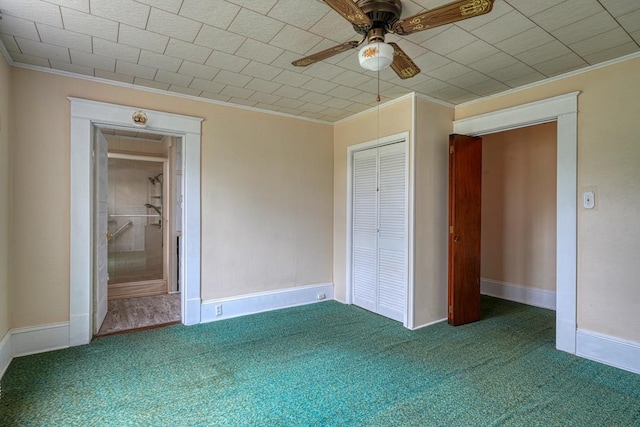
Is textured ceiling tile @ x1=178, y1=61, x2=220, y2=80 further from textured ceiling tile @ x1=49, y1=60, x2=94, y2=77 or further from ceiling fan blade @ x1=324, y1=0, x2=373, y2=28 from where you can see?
ceiling fan blade @ x1=324, y1=0, x2=373, y2=28

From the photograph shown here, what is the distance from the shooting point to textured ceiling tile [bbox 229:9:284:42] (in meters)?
2.14

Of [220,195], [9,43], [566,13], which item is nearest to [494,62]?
[566,13]

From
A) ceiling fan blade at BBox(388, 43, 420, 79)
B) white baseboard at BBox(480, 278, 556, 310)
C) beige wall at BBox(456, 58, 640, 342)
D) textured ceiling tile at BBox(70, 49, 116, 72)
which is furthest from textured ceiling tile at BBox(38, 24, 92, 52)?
white baseboard at BBox(480, 278, 556, 310)

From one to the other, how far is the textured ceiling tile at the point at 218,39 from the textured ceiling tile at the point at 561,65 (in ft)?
8.07

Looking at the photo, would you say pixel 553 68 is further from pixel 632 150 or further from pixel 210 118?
pixel 210 118

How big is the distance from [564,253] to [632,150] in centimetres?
96

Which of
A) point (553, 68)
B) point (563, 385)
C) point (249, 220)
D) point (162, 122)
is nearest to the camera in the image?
point (563, 385)

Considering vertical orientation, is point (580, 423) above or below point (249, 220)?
below

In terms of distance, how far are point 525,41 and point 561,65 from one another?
2.18ft

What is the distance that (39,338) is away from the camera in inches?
116

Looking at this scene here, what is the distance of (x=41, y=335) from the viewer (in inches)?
116

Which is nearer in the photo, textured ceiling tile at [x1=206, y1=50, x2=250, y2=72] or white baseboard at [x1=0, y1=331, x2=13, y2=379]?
white baseboard at [x1=0, y1=331, x2=13, y2=379]

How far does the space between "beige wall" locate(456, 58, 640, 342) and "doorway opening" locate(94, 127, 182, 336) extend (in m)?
4.11

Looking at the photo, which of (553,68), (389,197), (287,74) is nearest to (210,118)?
(287,74)
